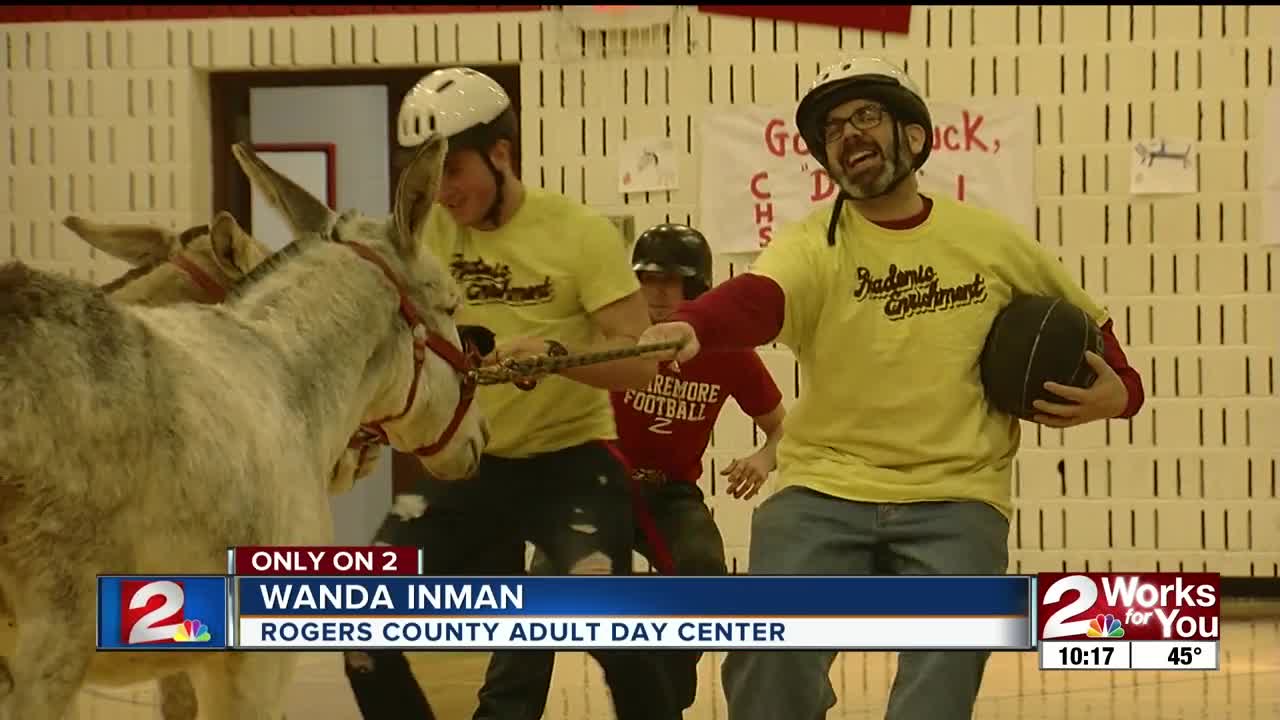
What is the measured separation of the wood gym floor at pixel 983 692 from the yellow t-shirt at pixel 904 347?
2.91 m

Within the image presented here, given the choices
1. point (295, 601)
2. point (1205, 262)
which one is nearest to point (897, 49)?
point (1205, 262)

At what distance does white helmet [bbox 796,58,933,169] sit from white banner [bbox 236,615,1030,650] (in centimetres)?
110

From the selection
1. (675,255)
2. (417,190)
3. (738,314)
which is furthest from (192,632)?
(675,255)

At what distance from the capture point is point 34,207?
1046cm

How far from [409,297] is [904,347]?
1153 mm

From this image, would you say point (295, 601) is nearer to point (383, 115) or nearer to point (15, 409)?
point (15, 409)

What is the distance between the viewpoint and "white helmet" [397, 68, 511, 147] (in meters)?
4.57

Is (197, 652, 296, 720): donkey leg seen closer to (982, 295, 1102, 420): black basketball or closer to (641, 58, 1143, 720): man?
(641, 58, 1143, 720): man

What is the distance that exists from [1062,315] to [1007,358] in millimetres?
158

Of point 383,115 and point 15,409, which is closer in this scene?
point 15,409

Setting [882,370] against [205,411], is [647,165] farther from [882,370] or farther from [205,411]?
[205,411]

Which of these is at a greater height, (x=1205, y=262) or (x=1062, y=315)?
(x=1205, y=262)

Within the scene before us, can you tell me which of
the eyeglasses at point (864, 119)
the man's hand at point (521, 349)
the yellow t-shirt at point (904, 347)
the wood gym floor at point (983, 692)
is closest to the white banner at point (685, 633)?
the yellow t-shirt at point (904, 347)

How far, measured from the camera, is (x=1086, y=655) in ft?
12.0
